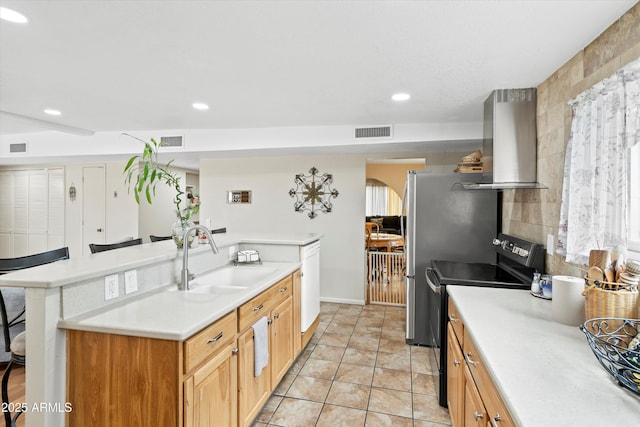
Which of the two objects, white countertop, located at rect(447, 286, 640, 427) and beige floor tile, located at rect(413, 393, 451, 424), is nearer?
white countertop, located at rect(447, 286, 640, 427)

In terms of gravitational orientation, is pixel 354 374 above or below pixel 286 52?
below

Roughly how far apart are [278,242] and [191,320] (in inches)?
63.2

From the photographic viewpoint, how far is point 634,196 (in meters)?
1.57

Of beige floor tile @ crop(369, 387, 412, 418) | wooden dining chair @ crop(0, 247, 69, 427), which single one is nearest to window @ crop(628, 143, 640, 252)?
beige floor tile @ crop(369, 387, 412, 418)

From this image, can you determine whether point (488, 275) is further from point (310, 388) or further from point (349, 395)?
point (310, 388)

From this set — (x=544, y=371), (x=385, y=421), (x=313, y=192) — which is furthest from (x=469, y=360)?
(x=313, y=192)

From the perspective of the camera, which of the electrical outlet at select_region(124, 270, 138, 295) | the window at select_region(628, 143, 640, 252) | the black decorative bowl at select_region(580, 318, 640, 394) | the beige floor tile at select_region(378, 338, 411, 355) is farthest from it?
the beige floor tile at select_region(378, 338, 411, 355)

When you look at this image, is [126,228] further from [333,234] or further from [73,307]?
[73,307]

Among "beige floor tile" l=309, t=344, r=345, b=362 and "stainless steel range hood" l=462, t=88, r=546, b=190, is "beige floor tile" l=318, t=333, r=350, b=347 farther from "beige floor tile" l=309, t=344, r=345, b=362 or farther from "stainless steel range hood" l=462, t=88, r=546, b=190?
"stainless steel range hood" l=462, t=88, r=546, b=190

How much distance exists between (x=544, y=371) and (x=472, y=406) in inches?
19.7

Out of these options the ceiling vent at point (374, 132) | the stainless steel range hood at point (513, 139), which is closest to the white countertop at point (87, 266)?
the ceiling vent at point (374, 132)

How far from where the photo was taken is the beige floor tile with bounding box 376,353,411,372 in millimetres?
2961

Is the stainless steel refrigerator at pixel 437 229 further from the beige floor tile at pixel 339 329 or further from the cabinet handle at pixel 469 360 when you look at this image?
the cabinet handle at pixel 469 360

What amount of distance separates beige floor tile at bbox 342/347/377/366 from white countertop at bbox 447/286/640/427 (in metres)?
1.57
